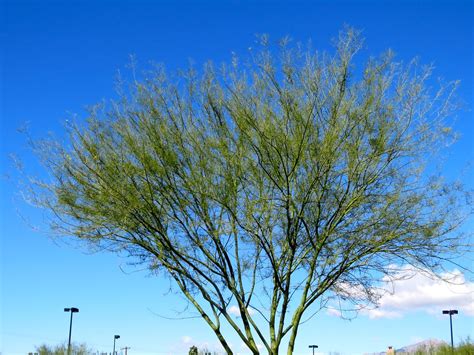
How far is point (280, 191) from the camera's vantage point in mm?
11180

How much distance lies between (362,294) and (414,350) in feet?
21.7

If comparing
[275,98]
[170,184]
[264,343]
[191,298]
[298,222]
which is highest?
[275,98]

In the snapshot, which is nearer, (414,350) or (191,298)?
(191,298)

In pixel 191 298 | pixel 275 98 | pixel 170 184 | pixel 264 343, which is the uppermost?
pixel 275 98

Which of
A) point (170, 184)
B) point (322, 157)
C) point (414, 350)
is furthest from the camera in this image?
point (414, 350)

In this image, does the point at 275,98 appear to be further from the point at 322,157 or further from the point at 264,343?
the point at 264,343

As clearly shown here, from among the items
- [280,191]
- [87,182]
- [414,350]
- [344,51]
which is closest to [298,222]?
[280,191]

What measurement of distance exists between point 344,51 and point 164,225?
16.2ft

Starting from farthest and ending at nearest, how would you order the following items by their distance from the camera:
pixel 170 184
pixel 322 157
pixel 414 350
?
pixel 414 350
pixel 170 184
pixel 322 157

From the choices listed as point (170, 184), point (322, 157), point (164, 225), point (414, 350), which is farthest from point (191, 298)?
point (414, 350)

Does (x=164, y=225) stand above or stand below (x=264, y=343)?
above

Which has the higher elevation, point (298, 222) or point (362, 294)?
point (298, 222)

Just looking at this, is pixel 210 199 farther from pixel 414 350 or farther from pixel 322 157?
pixel 414 350

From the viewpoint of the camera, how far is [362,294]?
11984mm
